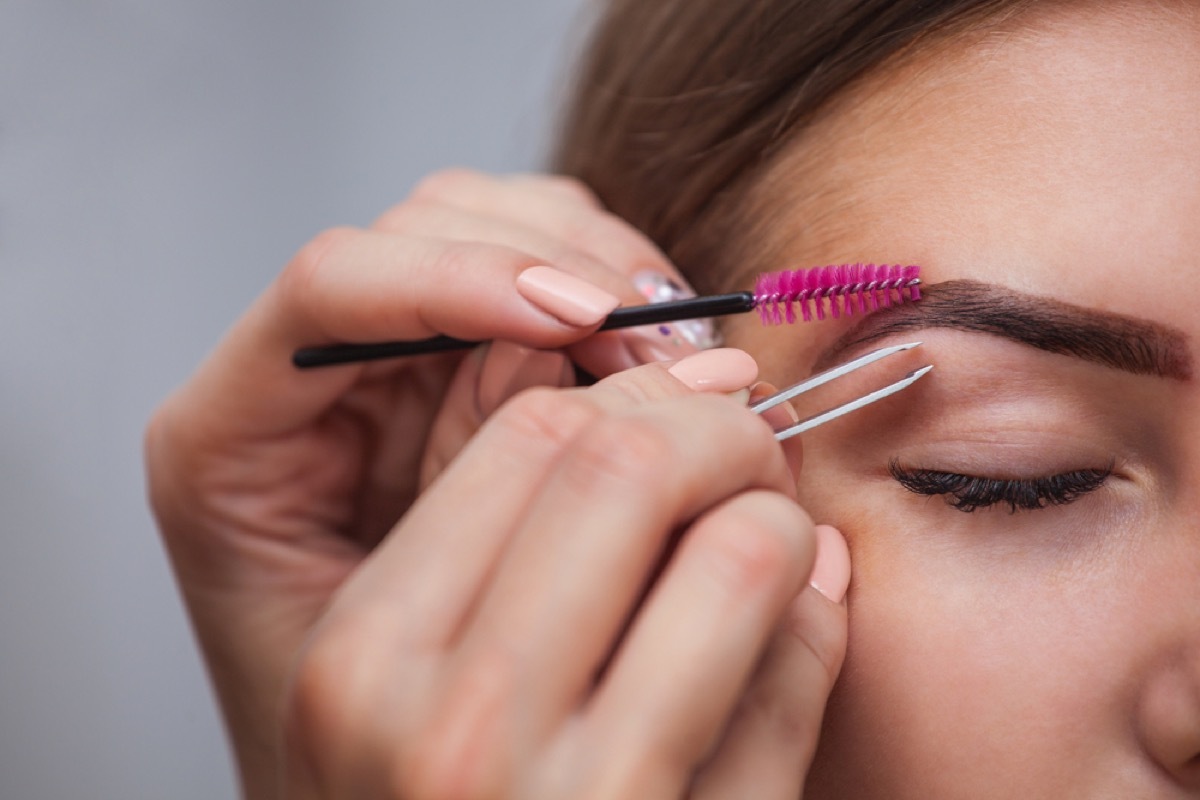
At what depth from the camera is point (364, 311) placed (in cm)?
103

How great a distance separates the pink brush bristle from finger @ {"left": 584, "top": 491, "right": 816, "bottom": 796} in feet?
1.00

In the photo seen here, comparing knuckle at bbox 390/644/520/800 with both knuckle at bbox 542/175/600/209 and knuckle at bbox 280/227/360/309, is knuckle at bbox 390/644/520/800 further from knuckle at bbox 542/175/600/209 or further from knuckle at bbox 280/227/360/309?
knuckle at bbox 542/175/600/209

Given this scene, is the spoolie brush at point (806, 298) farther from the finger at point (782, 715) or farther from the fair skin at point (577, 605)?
the finger at point (782, 715)

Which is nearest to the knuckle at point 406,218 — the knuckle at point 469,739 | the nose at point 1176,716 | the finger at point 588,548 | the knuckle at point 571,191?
the knuckle at point 571,191

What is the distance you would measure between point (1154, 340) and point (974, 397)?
143 millimetres

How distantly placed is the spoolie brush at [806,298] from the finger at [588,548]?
0.84 feet

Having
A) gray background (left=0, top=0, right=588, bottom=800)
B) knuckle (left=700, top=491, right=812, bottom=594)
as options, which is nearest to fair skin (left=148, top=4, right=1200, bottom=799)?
knuckle (left=700, top=491, right=812, bottom=594)

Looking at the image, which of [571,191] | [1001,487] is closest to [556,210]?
[571,191]

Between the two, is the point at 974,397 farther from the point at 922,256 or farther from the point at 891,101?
the point at 891,101

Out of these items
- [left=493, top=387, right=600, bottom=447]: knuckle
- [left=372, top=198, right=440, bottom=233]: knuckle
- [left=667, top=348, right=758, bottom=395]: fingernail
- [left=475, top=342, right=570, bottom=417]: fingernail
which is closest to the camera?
[left=493, top=387, right=600, bottom=447]: knuckle

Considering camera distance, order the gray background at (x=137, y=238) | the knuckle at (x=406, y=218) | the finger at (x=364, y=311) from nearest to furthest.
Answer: the finger at (x=364, y=311) < the knuckle at (x=406, y=218) < the gray background at (x=137, y=238)

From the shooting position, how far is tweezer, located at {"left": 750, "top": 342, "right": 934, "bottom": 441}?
830 millimetres

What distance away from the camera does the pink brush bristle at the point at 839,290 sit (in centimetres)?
89

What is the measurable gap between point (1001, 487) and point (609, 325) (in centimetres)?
37
